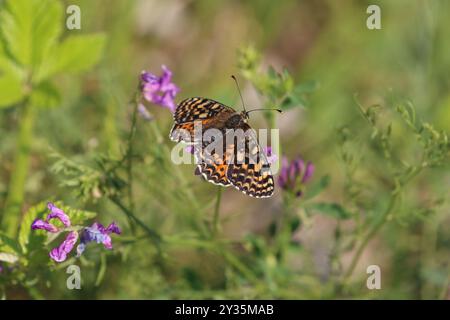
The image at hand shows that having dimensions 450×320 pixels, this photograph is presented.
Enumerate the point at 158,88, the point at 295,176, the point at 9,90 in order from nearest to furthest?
the point at 158,88
the point at 295,176
the point at 9,90

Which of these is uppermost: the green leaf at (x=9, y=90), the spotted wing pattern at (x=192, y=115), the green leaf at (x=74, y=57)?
the green leaf at (x=74, y=57)

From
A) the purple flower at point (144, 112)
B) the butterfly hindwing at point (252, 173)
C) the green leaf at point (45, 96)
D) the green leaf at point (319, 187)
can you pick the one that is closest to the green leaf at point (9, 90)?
the green leaf at point (45, 96)

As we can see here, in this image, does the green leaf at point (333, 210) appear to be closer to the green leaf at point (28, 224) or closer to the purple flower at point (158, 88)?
the purple flower at point (158, 88)

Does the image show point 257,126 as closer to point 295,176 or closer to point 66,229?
point 295,176

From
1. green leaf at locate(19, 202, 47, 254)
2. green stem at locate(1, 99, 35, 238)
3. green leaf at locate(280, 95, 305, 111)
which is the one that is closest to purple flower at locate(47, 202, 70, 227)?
green leaf at locate(19, 202, 47, 254)

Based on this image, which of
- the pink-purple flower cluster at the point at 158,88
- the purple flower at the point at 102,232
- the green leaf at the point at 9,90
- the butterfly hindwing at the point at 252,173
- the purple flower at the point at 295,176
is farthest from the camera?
the green leaf at the point at 9,90

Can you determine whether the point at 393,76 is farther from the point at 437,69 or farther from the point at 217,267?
the point at 217,267

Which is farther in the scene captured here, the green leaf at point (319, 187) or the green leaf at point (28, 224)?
the green leaf at point (319, 187)

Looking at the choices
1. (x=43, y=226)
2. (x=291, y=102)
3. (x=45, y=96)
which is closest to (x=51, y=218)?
(x=43, y=226)
